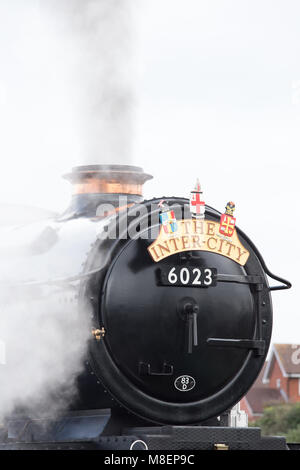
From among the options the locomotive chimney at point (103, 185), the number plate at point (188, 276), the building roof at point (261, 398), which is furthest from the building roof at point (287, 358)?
the number plate at point (188, 276)

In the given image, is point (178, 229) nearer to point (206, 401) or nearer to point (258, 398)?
point (206, 401)

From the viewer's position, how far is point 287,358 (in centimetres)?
3366

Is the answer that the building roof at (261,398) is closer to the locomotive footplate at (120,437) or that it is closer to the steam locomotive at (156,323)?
the steam locomotive at (156,323)

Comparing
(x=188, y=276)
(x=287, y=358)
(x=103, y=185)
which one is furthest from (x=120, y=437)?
(x=287, y=358)

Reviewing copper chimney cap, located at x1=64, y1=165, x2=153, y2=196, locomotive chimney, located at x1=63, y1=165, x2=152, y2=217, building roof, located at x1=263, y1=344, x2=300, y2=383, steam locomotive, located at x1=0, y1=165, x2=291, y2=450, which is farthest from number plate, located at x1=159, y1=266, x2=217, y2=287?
building roof, located at x1=263, y1=344, x2=300, y2=383

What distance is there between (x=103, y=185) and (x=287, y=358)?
26764 mm

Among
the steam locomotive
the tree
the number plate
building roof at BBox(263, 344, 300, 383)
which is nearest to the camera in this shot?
the steam locomotive

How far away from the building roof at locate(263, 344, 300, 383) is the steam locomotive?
24.7 m

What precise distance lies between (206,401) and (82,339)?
117 cm

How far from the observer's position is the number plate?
7.08 meters

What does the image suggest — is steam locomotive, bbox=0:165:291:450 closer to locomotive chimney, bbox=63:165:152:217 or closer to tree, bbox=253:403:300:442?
locomotive chimney, bbox=63:165:152:217

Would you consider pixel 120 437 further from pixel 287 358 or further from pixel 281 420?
pixel 287 358
